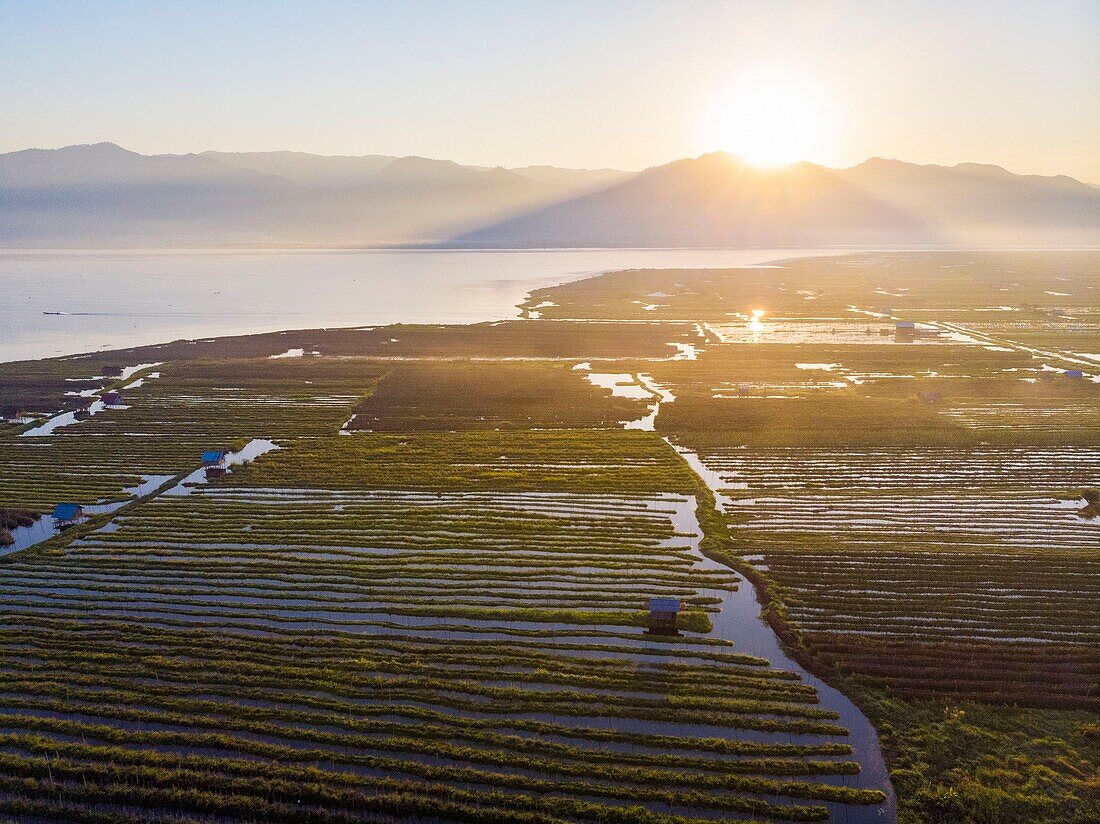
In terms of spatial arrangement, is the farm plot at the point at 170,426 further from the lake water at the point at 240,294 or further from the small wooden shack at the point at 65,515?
the lake water at the point at 240,294

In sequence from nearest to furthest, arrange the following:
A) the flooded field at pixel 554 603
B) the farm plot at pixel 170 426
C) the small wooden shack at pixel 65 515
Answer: the flooded field at pixel 554 603, the small wooden shack at pixel 65 515, the farm plot at pixel 170 426

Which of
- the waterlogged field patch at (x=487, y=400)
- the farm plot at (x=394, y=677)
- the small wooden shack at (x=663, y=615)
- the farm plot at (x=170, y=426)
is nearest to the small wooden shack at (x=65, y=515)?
the farm plot at (x=394, y=677)

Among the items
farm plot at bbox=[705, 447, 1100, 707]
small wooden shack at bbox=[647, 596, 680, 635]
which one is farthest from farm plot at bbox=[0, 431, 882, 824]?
farm plot at bbox=[705, 447, 1100, 707]

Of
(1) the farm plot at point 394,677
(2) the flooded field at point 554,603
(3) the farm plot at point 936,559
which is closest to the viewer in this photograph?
(1) the farm plot at point 394,677

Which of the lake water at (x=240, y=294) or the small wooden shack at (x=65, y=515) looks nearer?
the small wooden shack at (x=65, y=515)

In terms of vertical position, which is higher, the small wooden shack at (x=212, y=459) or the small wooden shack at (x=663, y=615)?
the small wooden shack at (x=212, y=459)

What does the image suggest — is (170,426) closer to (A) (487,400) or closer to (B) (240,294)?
(A) (487,400)

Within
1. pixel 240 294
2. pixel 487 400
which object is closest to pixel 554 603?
pixel 487 400
